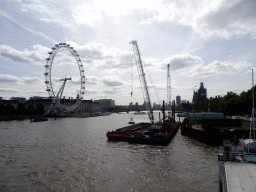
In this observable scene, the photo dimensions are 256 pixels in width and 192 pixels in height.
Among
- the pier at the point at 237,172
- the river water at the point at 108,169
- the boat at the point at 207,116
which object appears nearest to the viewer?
the pier at the point at 237,172

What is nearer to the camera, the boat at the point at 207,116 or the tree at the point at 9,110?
the boat at the point at 207,116

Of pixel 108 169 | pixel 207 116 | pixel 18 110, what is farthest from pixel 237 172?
pixel 18 110

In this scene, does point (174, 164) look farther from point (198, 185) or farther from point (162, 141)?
point (162, 141)

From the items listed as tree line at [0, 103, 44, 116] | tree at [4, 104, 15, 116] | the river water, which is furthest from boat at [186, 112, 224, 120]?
tree line at [0, 103, 44, 116]

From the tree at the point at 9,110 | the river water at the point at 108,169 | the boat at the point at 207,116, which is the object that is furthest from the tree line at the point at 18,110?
the boat at the point at 207,116

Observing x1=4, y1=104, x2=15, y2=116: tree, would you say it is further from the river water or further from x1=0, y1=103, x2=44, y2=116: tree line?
the river water

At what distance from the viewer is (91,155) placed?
28.8 m

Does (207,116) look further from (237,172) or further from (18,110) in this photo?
(18,110)

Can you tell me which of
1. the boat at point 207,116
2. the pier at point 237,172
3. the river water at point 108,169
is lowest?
the river water at point 108,169

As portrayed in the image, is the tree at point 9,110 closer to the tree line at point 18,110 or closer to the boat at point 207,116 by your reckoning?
the tree line at point 18,110

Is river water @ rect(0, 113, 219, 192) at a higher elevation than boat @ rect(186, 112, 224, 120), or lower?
lower

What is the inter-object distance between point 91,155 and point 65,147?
301 inches

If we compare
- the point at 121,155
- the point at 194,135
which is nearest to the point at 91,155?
the point at 121,155

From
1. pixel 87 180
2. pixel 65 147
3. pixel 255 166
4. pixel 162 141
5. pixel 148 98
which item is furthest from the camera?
pixel 148 98
